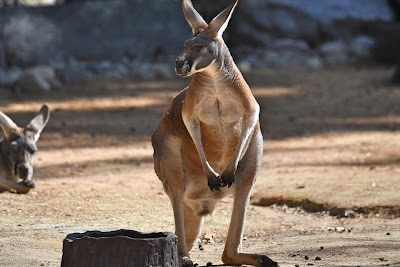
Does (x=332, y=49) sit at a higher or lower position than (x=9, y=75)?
lower

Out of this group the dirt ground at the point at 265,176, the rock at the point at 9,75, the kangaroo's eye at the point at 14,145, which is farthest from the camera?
the rock at the point at 9,75

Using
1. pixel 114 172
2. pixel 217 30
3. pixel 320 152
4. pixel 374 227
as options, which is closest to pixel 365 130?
pixel 320 152

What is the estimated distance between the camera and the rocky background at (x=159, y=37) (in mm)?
16609

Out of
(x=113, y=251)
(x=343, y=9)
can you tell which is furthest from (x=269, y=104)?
(x=113, y=251)

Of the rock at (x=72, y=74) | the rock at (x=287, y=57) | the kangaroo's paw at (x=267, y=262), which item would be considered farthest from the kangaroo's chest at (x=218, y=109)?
the rock at (x=287, y=57)

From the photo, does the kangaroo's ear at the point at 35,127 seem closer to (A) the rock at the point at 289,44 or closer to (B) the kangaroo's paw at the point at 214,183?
(B) the kangaroo's paw at the point at 214,183

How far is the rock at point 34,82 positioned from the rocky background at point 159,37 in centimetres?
2

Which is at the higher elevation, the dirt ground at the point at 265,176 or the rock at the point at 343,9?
the dirt ground at the point at 265,176

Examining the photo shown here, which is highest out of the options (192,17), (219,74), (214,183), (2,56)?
(192,17)

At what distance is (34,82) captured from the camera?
14.6m

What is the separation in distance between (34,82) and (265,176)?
6.28m

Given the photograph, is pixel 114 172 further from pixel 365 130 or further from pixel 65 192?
pixel 365 130

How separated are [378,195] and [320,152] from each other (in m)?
2.85

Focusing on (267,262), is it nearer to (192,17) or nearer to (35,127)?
(192,17)
